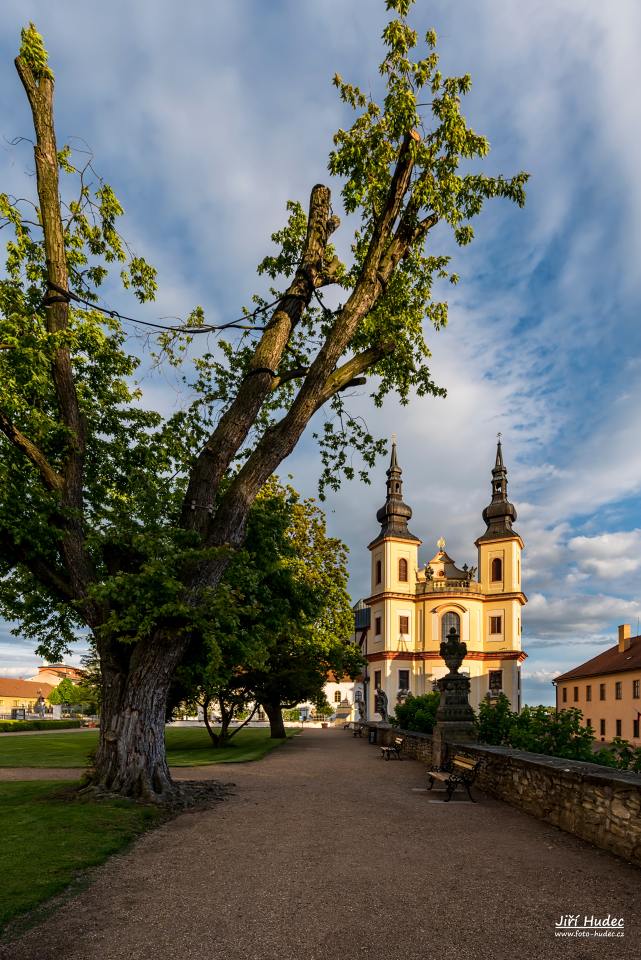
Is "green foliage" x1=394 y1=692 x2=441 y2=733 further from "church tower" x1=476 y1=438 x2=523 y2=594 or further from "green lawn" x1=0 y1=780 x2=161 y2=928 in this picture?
"church tower" x1=476 y1=438 x2=523 y2=594

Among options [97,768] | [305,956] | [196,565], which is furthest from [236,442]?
[305,956]

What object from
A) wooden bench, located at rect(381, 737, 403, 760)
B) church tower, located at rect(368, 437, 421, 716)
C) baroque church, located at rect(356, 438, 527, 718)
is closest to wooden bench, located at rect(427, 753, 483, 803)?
wooden bench, located at rect(381, 737, 403, 760)

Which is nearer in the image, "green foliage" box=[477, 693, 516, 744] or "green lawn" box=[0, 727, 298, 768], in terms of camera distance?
"green foliage" box=[477, 693, 516, 744]

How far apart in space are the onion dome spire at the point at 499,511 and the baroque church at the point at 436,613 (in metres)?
0.09

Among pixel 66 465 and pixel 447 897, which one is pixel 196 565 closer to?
pixel 66 465

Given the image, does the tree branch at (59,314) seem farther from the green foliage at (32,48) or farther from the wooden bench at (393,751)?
the wooden bench at (393,751)

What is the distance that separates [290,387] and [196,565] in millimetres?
5463

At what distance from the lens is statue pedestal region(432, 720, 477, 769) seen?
1449 cm

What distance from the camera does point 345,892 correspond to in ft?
19.1

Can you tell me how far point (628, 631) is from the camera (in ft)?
178

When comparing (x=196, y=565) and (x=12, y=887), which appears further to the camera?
(x=196, y=565)

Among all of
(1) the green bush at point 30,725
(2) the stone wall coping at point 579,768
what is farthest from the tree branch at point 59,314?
(1) the green bush at point 30,725

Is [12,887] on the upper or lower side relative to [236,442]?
lower

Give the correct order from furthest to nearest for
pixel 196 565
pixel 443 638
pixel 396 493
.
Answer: pixel 396 493
pixel 443 638
pixel 196 565
